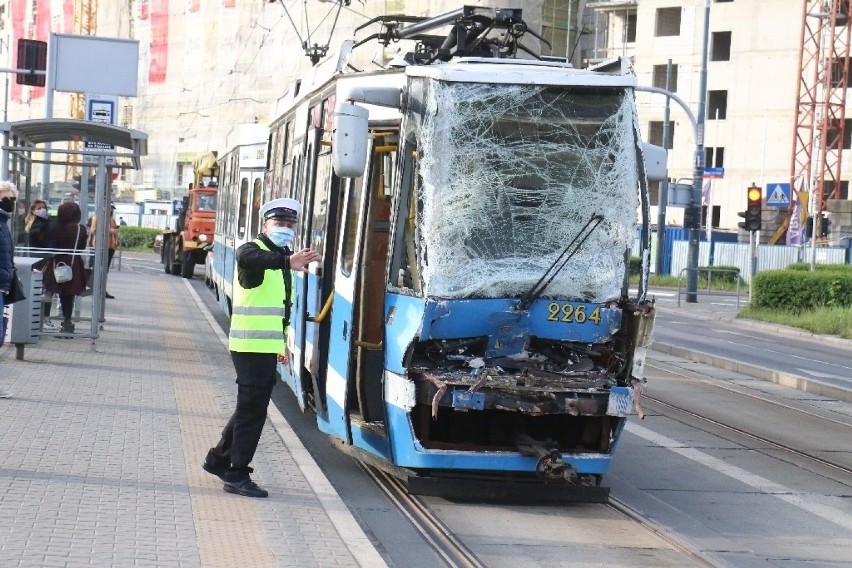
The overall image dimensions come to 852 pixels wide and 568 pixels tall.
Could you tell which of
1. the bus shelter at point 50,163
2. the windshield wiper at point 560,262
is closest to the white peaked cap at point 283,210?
the windshield wiper at point 560,262

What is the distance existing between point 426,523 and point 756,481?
3.26m

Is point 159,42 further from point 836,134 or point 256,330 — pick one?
point 256,330

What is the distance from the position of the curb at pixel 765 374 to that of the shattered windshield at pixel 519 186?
9.08 meters

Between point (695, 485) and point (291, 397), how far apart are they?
5714mm

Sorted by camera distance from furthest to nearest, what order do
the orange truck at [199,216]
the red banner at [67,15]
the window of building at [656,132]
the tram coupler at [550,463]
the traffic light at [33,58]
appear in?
1. the red banner at [67,15]
2. the window of building at [656,132]
3. the orange truck at [199,216]
4. the traffic light at [33,58]
5. the tram coupler at [550,463]

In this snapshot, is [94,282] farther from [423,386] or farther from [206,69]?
[206,69]

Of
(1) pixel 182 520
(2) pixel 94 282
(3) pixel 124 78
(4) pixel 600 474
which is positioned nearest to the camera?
(1) pixel 182 520

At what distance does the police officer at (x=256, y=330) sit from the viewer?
8711 mm

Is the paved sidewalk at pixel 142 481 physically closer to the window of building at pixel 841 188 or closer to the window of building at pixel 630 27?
the window of building at pixel 841 188

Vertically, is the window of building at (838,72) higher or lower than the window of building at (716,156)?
higher

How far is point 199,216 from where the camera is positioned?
3834 centimetres

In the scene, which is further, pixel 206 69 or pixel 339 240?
pixel 206 69

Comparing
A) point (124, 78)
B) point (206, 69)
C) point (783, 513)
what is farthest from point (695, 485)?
point (206, 69)

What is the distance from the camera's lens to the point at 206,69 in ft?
202
